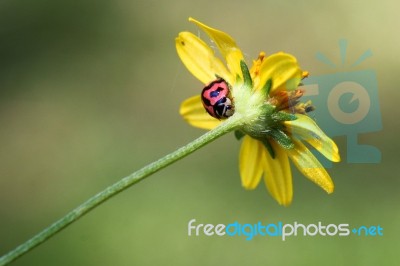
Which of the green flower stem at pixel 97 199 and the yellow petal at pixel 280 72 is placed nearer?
the green flower stem at pixel 97 199

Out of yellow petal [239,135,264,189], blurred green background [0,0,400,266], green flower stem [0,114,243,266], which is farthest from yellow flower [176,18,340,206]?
blurred green background [0,0,400,266]

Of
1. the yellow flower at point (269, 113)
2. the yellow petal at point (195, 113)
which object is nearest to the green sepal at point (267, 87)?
the yellow flower at point (269, 113)

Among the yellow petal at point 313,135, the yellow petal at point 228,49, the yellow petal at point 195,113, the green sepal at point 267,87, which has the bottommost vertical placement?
the yellow petal at point 313,135

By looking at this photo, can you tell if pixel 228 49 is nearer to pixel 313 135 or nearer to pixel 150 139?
pixel 313 135

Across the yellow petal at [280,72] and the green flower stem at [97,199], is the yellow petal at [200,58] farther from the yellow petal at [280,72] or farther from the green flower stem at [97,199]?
the green flower stem at [97,199]

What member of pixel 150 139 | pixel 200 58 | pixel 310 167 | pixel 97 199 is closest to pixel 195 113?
pixel 200 58

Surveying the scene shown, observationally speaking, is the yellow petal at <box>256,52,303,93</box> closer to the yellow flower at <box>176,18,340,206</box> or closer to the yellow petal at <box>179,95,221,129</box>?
the yellow flower at <box>176,18,340,206</box>

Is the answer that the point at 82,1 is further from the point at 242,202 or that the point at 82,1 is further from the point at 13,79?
the point at 242,202
